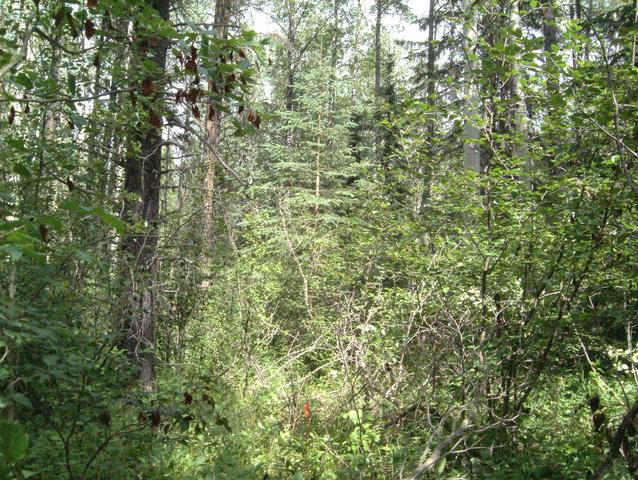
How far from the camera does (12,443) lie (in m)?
1.64

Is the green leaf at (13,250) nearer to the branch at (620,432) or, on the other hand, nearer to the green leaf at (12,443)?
A: the green leaf at (12,443)

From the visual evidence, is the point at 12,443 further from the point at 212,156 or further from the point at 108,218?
the point at 212,156

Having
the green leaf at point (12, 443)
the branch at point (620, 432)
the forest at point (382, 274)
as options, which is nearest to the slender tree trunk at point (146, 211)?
the forest at point (382, 274)

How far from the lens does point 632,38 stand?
374cm

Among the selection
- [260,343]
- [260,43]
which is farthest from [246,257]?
[260,43]

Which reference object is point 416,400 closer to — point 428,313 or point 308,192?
point 428,313

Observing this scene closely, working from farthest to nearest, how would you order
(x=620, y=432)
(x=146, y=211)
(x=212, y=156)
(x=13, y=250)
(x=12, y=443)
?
(x=212, y=156)
(x=146, y=211)
(x=620, y=432)
(x=12, y=443)
(x=13, y=250)

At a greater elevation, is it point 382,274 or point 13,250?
point 13,250

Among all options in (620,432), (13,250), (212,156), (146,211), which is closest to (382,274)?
(146,211)

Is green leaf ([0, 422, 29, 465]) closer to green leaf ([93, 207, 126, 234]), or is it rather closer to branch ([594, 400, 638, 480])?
green leaf ([93, 207, 126, 234])

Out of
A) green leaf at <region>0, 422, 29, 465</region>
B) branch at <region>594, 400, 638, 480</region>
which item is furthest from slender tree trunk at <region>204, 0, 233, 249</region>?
branch at <region>594, 400, 638, 480</region>

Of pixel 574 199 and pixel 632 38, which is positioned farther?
pixel 574 199

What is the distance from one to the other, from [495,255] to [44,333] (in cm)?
372

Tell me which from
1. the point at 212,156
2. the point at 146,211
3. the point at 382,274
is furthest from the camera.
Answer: the point at 212,156
